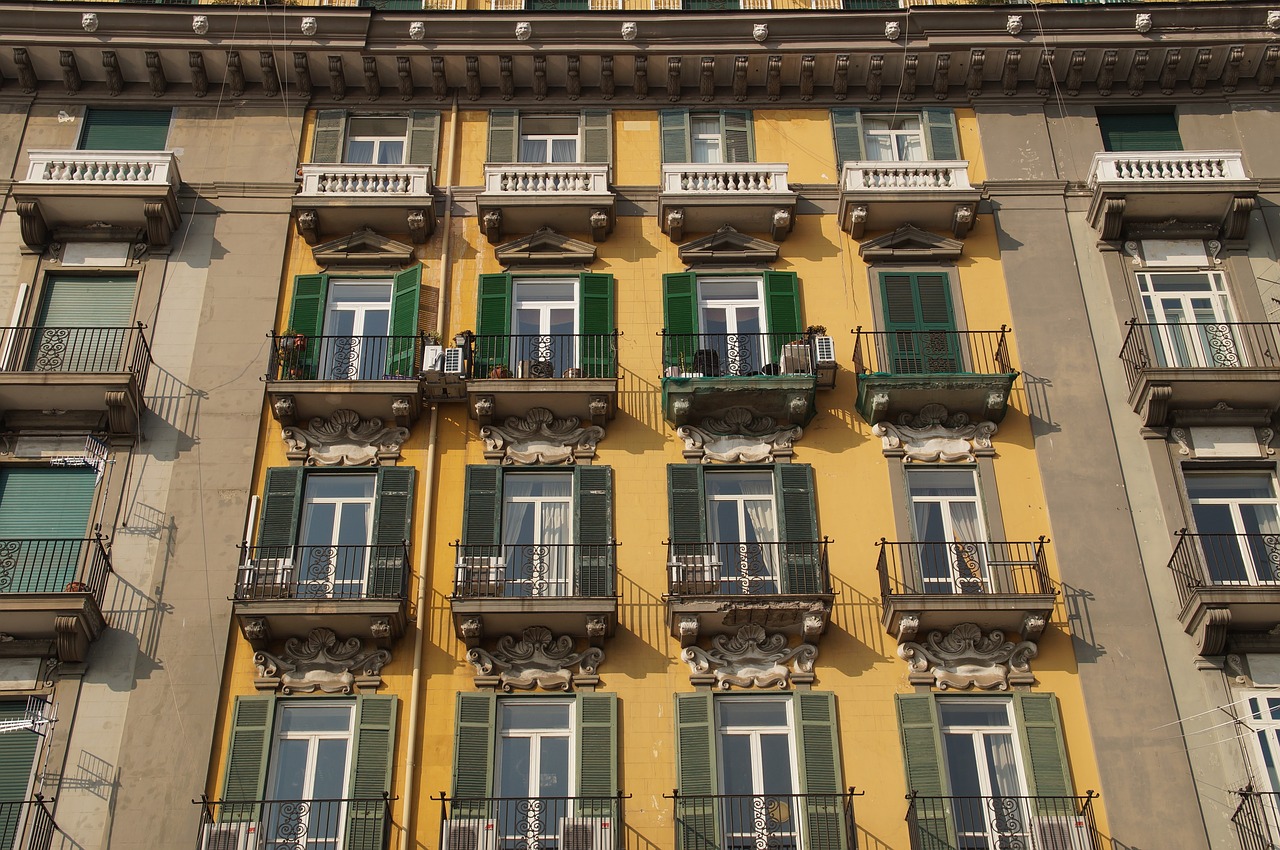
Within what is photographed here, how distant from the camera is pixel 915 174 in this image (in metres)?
26.8

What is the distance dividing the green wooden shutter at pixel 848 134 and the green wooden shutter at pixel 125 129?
12033 millimetres

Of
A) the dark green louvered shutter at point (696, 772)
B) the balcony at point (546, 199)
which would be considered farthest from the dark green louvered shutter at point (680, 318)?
the dark green louvered shutter at point (696, 772)

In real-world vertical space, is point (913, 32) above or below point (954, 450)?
above

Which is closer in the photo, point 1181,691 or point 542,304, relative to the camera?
point 1181,691

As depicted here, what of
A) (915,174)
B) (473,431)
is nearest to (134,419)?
(473,431)

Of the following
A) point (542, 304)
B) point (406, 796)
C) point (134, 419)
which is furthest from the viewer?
point (542, 304)

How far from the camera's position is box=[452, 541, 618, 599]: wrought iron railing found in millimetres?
22578

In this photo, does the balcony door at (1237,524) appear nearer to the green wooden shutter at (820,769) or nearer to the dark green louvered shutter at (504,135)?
the green wooden shutter at (820,769)

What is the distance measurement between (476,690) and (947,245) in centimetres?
1111

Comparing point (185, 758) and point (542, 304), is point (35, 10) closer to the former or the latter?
point (542, 304)

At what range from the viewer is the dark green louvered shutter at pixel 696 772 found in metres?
20.5

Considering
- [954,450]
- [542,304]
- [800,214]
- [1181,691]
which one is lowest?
[1181,691]

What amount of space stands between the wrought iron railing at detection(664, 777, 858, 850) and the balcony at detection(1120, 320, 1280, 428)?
824 cm

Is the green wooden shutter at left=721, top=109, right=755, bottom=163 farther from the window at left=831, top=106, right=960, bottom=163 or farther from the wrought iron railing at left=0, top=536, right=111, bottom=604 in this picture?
the wrought iron railing at left=0, top=536, right=111, bottom=604
